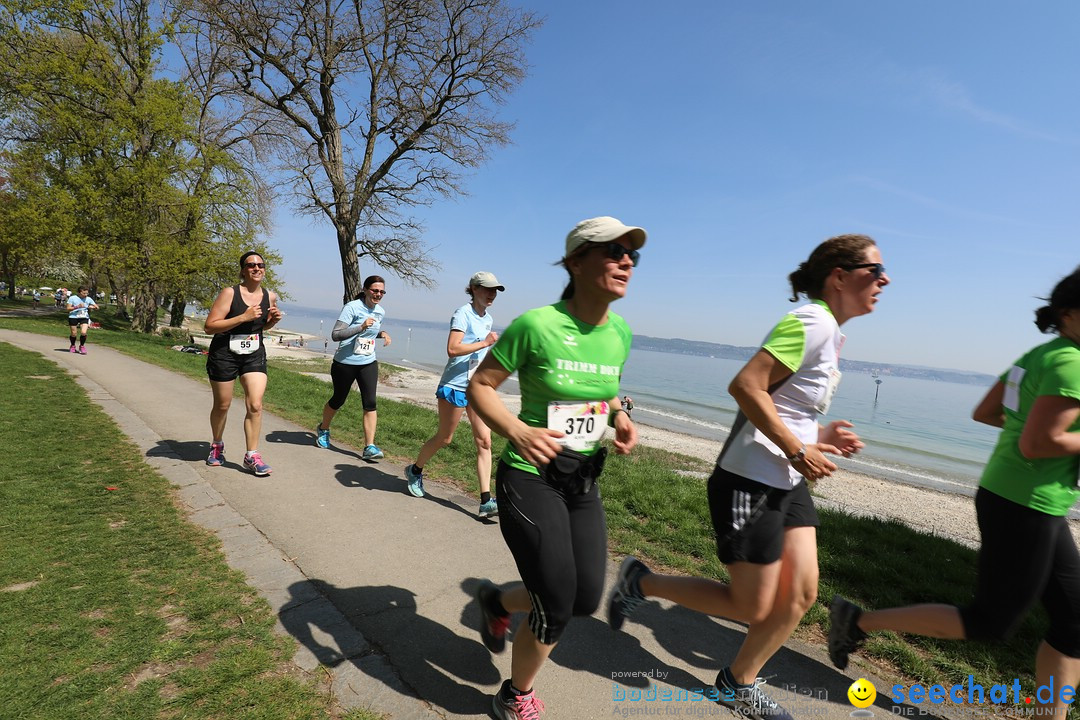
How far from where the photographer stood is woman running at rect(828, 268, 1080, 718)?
2.15 meters

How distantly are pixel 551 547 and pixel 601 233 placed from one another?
1.26 metres

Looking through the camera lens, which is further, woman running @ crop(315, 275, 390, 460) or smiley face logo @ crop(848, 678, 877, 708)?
woman running @ crop(315, 275, 390, 460)

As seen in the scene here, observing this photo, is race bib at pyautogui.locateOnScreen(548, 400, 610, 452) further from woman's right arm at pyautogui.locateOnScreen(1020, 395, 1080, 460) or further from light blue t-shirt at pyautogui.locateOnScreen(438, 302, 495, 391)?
light blue t-shirt at pyautogui.locateOnScreen(438, 302, 495, 391)

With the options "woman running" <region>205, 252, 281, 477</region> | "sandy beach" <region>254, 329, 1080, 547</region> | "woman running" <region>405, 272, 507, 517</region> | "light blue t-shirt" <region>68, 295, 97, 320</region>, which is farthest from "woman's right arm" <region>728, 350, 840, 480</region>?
"light blue t-shirt" <region>68, 295, 97, 320</region>

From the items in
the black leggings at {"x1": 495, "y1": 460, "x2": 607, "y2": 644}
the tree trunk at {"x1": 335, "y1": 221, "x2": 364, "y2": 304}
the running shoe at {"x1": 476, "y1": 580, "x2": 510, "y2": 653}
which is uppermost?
the tree trunk at {"x1": 335, "y1": 221, "x2": 364, "y2": 304}

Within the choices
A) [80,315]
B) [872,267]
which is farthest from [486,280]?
[80,315]

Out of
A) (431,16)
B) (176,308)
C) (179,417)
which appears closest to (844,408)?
(431,16)

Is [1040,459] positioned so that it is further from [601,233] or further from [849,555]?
[849,555]

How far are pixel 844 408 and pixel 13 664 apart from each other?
155 feet

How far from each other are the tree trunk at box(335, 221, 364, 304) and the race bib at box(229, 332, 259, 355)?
12910 mm

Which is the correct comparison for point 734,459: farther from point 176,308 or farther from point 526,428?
point 176,308

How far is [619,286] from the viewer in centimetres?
216

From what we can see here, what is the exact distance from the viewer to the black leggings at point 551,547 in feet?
6.66

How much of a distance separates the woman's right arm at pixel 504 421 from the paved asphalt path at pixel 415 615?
1251 mm
